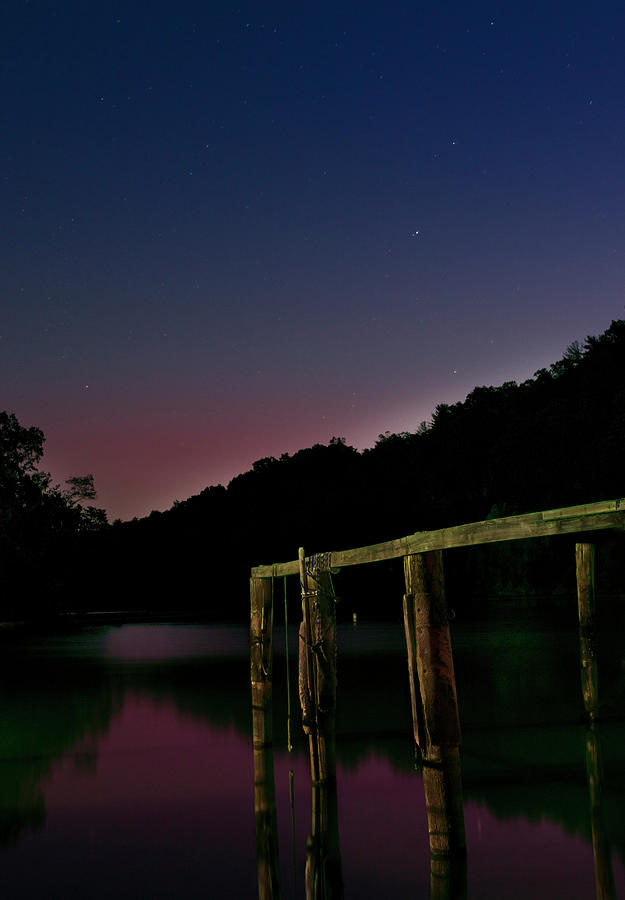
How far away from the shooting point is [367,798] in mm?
12547

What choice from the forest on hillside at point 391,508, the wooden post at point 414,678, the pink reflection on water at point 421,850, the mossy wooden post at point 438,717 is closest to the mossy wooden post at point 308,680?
the pink reflection on water at point 421,850

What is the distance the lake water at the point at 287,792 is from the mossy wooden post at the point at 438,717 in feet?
1.72

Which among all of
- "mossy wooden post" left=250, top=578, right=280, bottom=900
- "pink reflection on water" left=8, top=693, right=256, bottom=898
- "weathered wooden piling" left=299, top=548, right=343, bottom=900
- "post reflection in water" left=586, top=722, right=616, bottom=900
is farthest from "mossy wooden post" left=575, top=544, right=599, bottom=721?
"pink reflection on water" left=8, top=693, right=256, bottom=898

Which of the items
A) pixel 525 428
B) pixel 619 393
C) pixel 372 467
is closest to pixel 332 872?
pixel 619 393

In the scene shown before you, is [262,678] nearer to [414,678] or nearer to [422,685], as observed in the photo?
[414,678]

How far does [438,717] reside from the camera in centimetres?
892

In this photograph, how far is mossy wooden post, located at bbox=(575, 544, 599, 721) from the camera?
55.7 ft

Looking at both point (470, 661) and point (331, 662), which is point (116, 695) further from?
point (331, 662)

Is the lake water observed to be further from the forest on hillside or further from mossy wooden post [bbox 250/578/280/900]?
the forest on hillside

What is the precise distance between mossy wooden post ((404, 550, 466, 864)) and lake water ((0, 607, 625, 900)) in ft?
1.72

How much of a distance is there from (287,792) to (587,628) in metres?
7.40

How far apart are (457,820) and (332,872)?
154cm

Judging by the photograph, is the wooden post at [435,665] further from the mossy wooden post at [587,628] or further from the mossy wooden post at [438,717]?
the mossy wooden post at [587,628]

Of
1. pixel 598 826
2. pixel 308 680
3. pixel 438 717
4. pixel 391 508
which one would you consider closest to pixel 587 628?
pixel 308 680
